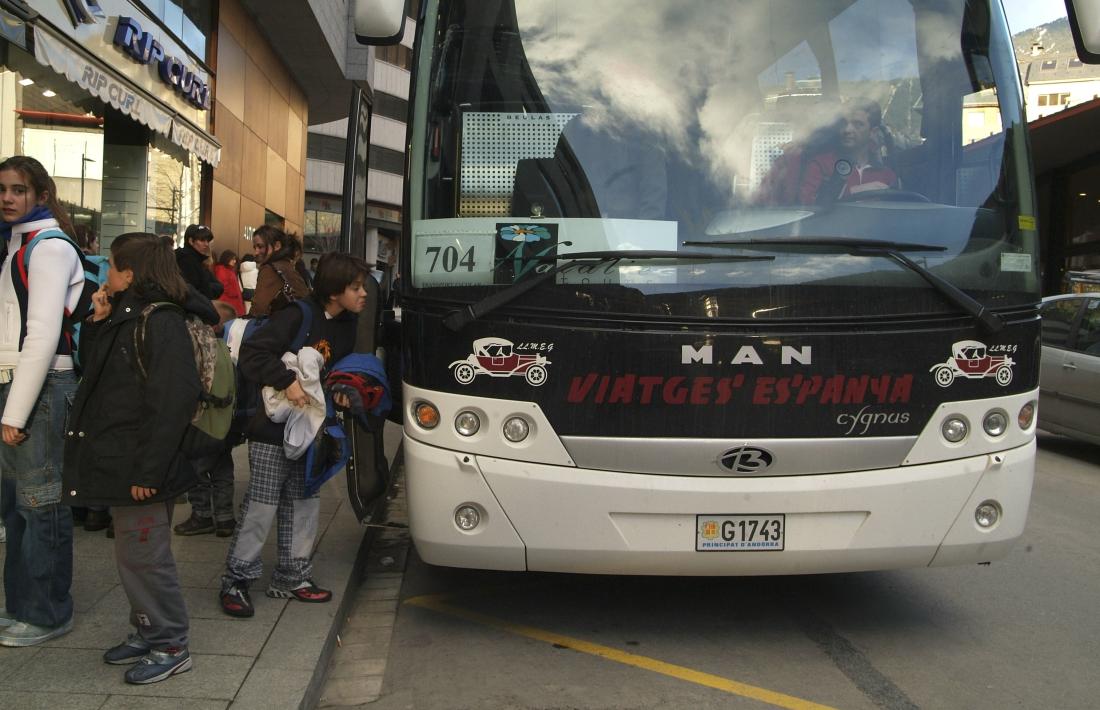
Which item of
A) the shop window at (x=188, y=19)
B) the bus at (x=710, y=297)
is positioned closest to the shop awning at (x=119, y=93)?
the shop window at (x=188, y=19)

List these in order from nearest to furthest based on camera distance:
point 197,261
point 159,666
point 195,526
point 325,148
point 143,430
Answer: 1. point 143,430
2. point 159,666
3. point 195,526
4. point 197,261
5. point 325,148

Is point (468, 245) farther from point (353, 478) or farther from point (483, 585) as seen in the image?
point (483, 585)

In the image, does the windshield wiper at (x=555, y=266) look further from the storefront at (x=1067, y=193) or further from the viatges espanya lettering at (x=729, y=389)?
the storefront at (x=1067, y=193)

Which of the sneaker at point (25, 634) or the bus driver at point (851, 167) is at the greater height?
the bus driver at point (851, 167)

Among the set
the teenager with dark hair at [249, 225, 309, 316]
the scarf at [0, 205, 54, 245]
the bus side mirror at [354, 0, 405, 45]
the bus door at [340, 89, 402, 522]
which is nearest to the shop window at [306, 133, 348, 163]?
the bus door at [340, 89, 402, 522]

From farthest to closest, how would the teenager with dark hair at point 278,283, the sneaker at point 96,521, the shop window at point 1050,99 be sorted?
the shop window at point 1050,99
the sneaker at point 96,521
the teenager with dark hair at point 278,283

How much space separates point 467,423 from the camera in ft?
14.2

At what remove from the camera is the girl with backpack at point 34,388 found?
377cm

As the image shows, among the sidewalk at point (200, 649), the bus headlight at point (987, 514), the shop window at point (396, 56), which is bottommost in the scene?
the sidewalk at point (200, 649)

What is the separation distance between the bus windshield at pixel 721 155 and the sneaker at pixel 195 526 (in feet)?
7.90

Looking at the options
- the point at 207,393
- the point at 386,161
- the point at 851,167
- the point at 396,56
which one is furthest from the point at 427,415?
the point at 396,56

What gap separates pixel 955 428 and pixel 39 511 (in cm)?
375

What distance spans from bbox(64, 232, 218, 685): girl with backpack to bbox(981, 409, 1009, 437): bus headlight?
3267 millimetres

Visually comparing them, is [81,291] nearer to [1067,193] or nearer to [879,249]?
[879,249]
